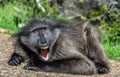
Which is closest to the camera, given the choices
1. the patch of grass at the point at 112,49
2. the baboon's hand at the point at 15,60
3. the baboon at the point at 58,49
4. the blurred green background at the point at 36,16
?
the baboon at the point at 58,49

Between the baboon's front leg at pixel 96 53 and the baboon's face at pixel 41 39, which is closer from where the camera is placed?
the baboon's face at pixel 41 39

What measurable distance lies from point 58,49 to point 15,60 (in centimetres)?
71

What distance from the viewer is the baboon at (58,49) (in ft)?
22.9

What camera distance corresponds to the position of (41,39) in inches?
270

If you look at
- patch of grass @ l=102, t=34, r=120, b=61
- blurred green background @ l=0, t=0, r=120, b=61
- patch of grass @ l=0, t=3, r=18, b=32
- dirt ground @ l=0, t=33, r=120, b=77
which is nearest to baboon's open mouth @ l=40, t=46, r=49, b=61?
dirt ground @ l=0, t=33, r=120, b=77

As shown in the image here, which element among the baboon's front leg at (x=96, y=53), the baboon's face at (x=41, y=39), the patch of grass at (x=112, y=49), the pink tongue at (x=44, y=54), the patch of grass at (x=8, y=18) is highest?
the baboon's face at (x=41, y=39)

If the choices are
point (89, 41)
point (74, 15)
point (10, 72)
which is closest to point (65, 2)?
point (74, 15)

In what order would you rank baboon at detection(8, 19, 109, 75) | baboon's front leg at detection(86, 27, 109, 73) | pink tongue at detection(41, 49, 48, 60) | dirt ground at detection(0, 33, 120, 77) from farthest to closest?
baboon's front leg at detection(86, 27, 109, 73) → baboon at detection(8, 19, 109, 75) → pink tongue at detection(41, 49, 48, 60) → dirt ground at detection(0, 33, 120, 77)

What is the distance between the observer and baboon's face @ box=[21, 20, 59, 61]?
682cm

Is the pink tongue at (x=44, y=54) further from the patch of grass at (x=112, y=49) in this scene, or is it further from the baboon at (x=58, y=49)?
the patch of grass at (x=112, y=49)

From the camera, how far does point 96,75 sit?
730cm

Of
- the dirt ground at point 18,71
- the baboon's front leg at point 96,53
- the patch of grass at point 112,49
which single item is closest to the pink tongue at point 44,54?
the dirt ground at point 18,71

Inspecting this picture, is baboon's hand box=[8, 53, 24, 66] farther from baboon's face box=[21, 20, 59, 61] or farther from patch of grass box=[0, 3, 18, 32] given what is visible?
patch of grass box=[0, 3, 18, 32]

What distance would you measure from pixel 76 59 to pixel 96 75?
0.42m
